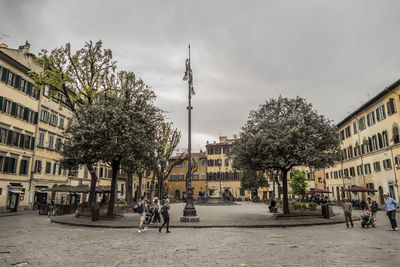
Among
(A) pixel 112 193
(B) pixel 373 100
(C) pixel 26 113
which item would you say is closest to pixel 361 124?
(B) pixel 373 100

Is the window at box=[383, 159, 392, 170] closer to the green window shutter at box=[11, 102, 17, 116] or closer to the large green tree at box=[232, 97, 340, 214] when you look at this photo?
the large green tree at box=[232, 97, 340, 214]

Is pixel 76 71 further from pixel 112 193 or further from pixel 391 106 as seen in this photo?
pixel 391 106

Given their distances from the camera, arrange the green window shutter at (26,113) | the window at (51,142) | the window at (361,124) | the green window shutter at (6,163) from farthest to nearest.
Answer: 1. the window at (361,124)
2. the window at (51,142)
3. the green window shutter at (26,113)
4. the green window shutter at (6,163)

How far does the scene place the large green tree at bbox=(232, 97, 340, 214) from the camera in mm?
18172

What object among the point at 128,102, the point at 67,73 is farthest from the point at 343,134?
the point at 67,73

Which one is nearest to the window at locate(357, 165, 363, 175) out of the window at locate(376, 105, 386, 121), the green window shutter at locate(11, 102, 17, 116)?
the window at locate(376, 105, 386, 121)

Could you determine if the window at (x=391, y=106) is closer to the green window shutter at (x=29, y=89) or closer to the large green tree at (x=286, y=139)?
the large green tree at (x=286, y=139)

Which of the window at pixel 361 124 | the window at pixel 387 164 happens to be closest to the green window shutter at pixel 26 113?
the window at pixel 387 164

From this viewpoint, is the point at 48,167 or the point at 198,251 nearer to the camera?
the point at 198,251

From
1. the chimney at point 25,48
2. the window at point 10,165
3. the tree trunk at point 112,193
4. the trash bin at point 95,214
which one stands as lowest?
the trash bin at point 95,214

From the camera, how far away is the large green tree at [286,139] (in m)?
18.2

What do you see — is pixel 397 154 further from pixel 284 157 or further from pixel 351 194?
pixel 284 157

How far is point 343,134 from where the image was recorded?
47906 millimetres

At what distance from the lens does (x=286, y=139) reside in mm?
17750
